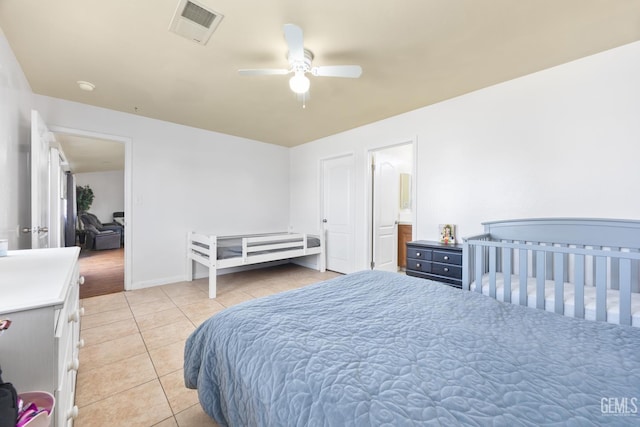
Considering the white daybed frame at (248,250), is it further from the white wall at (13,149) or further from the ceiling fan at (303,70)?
the ceiling fan at (303,70)

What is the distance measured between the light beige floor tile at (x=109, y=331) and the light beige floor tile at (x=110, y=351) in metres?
0.09

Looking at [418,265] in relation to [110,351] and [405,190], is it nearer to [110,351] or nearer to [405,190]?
[405,190]

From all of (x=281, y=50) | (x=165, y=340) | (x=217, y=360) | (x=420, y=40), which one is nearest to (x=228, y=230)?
(x=165, y=340)

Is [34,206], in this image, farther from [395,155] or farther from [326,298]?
[395,155]

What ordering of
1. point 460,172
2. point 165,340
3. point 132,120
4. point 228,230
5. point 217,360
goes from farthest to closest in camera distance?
1. point 228,230
2. point 132,120
3. point 460,172
4. point 165,340
5. point 217,360

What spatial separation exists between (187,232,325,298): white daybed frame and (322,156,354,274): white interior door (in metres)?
0.21

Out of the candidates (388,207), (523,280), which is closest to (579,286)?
(523,280)

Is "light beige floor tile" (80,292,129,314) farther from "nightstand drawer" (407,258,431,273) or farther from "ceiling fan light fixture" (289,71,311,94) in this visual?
"nightstand drawer" (407,258,431,273)

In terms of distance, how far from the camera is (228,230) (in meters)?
4.41

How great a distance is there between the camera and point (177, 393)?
161cm

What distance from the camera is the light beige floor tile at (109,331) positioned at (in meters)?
2.22

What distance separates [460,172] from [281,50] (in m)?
2.21

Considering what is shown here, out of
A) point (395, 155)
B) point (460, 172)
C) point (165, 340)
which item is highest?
point (395, 155)

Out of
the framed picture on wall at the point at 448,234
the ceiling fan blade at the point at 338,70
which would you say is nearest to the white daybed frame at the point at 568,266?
the framed picture on wall at the point at 448,234
